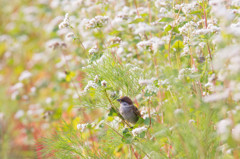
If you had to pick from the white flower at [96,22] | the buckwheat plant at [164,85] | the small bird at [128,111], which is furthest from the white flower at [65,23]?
the small bird at [128,111]

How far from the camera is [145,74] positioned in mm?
1761

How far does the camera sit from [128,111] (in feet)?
5.18

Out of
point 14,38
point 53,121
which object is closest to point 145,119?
point 53,121

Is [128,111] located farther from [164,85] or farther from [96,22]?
[96,22]

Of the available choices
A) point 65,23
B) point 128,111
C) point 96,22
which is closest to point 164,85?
point 128,111

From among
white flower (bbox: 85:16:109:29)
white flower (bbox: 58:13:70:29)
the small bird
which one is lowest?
the small bird

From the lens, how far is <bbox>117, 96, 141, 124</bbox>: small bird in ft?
5.12

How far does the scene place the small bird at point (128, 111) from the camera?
1561mm

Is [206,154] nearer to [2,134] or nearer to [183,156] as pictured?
[183,156]

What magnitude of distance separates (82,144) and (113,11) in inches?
57.3

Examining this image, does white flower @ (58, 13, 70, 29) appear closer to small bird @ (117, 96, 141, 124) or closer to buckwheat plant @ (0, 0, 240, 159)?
buckwheat plant @ (0, 0, 240, 159)

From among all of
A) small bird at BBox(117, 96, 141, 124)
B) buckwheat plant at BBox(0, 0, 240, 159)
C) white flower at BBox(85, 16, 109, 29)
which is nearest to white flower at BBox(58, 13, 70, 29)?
buckwheat plant at BBox(0, 0, 240, 159)

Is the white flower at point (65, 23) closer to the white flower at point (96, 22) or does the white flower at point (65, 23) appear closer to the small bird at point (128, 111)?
the white flower at point (96, 22)

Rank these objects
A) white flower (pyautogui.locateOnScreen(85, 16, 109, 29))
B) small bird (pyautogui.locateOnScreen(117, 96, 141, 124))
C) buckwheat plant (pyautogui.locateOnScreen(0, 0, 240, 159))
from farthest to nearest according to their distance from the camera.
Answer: white flower (pyautogui.locateOnScreen(85, 16, 109, 29)) < small bird (pyautogui.locateOnScreen(117, 96, 141, 124)) < buckwheat plant (pyautogui.locateOnScreen(0, 0, 240, 159))
